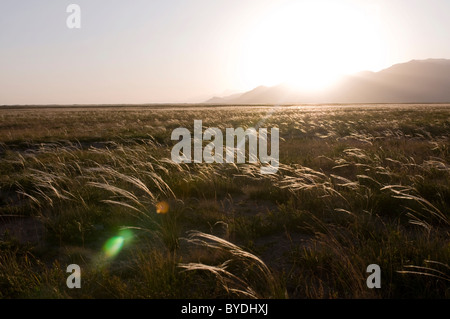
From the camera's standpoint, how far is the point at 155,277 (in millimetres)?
2246

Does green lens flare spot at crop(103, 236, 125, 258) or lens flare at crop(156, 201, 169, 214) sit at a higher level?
lens flare at crop(156, 201, 169, 214)

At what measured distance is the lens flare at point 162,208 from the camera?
4.03m

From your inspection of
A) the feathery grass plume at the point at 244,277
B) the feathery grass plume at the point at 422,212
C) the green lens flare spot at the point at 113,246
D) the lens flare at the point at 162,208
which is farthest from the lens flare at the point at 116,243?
the feathery grass plume at the point at 422,212

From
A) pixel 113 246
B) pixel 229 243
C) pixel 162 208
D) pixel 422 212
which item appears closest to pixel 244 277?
pixel 229 243

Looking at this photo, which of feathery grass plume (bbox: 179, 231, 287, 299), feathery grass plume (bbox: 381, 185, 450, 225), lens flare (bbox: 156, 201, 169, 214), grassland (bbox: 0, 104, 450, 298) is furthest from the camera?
lens flare (bbox: 156, 201, 169, 214)

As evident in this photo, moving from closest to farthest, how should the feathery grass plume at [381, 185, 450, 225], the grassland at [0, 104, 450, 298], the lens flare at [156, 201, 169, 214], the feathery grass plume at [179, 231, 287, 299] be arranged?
the feathery grass plume at [179, 231, 287, 299]
the grassland at [0, 104, 450, 298]
the feathery grass plume at [381, 185, 450, 225]
the lens flare at [156, 201, 169, 214]

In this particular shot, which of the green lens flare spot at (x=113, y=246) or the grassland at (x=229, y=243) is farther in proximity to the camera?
the green lens flare spot at (x=113, y=246)

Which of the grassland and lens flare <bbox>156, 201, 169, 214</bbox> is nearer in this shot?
the grassland

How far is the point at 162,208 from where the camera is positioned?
4188 mm

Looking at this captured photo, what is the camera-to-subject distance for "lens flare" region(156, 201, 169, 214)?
13.2ft

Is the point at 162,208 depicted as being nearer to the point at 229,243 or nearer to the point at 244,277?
the point at 244,277

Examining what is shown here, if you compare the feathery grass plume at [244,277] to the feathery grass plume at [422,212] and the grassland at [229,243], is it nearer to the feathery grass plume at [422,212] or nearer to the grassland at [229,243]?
the grassland at [229,243]

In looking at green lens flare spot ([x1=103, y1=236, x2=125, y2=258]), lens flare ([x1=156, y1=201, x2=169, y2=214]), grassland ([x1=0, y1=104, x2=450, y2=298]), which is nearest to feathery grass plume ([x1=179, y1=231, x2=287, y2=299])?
grassland ([x1=0, y1=104, x2=450, y2=298])

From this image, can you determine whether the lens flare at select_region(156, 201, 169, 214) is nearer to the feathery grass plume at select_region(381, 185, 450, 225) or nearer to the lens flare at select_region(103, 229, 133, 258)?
the lens flare at select_region(103, 229, 133, 258)
